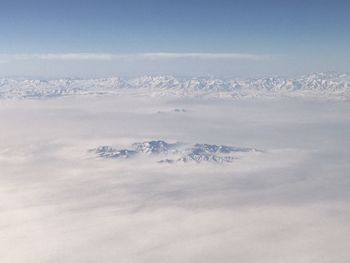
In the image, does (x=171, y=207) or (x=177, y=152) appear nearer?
(x=171, y=207)

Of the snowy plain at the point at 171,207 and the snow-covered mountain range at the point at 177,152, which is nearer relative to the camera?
the snowy plain at the point at 171,207

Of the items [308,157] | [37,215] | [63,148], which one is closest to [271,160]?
[308,157]

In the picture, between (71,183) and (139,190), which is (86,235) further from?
(71,183)

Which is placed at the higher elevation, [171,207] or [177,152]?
[171,207]

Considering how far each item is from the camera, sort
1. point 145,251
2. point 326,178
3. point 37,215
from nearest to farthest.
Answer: point 145,251
point 37,215
point 326,178

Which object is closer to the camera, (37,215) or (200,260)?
(200,260)

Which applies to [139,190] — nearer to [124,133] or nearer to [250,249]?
[250,249]

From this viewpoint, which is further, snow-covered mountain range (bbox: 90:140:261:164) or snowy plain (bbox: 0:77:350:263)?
snow-covered mountain range (bbox: 90:140:261:164)

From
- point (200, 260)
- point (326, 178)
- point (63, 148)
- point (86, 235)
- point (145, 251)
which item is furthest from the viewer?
point (63, 148)
